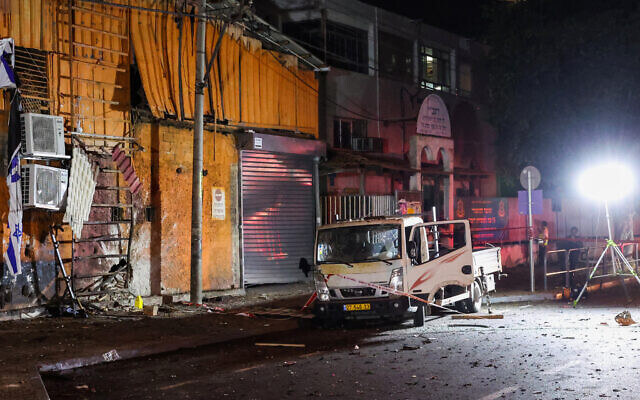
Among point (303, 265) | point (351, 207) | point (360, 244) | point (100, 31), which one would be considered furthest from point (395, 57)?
point (360, 244)

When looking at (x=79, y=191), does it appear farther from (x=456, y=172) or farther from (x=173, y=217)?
(x=456, y=172)

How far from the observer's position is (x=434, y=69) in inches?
1098

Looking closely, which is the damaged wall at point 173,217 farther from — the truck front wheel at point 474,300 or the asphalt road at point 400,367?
the truck front wheel at point 474,300

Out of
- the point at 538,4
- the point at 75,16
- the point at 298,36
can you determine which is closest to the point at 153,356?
the point at 75,16

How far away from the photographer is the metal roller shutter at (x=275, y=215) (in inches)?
731

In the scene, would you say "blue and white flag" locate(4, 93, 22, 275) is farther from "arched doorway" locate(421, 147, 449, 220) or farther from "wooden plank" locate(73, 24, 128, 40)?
"arched doorway" locate(421, 147, 449, 220)

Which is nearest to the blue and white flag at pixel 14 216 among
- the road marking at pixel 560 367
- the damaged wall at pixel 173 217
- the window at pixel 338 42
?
the damaged wall at pixel 173 217

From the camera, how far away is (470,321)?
13000 mm

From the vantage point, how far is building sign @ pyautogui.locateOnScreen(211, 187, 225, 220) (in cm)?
1714

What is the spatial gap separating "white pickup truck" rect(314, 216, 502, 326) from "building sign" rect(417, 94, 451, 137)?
35.8 feet

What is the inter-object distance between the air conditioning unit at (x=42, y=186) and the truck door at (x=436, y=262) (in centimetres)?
693

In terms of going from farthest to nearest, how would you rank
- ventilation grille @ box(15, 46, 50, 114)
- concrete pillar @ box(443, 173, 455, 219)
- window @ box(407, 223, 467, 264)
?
concrete pillar @ box(443, 173, 455, 219) < ventilation grille @ box(15, 46, 50, 114) < window @ box(407, 223, 467, 264)

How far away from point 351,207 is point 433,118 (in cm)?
598

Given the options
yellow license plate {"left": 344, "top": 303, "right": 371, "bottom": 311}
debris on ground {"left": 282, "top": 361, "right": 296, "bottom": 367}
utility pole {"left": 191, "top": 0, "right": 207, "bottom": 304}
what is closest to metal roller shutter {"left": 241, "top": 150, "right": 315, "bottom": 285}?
utility pole {"left": 191, "top": 0, "right": 207, "bottom": 304}
